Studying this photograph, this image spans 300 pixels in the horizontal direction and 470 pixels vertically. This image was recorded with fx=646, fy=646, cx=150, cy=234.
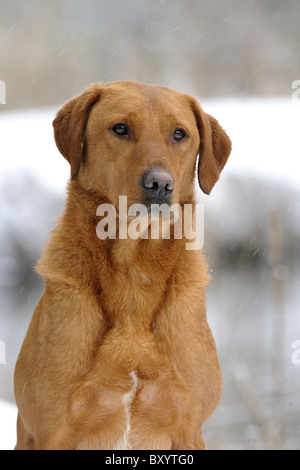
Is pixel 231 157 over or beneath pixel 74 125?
over

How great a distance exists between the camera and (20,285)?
11.0 meters

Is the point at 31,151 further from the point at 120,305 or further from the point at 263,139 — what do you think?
the point at 120,305

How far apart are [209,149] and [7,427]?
287 cm

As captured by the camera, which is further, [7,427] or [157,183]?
[7,427]

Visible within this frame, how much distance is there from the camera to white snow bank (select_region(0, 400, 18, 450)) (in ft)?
15.5

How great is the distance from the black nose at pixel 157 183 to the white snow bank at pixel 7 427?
8.03 ft

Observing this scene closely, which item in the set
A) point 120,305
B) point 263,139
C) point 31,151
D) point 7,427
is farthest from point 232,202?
point 120,305

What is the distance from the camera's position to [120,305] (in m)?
3.28

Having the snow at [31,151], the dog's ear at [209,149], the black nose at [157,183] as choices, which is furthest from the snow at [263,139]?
the black nose at [157,183]

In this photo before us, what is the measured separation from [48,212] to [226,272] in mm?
3158

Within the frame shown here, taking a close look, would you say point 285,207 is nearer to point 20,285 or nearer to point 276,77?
point 276,77
